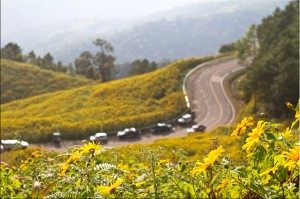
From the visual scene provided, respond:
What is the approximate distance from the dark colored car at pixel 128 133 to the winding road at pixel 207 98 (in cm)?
44

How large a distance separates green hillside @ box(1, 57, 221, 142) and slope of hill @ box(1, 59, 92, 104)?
23.7 feet

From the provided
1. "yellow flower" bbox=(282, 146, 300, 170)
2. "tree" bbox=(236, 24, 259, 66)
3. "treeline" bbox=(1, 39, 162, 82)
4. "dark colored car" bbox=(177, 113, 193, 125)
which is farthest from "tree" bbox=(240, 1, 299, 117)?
"treeline" bbox=(1, 39, 162, 82)

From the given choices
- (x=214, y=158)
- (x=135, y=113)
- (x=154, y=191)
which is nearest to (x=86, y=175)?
(x=154, y=191)

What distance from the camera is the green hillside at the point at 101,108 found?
3052 centimetres

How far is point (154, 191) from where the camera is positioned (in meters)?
3.03

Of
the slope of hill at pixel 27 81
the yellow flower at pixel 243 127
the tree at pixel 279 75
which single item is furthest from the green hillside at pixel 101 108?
the yellow flower at pixel 243 127

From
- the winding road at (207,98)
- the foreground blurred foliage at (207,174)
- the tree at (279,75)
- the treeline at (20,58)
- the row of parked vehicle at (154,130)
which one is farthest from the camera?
the treeline at (20,58)

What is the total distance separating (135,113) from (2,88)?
2463 centimetres

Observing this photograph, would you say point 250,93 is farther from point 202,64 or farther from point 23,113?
point 23,113

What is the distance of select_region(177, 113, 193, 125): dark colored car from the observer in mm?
33478

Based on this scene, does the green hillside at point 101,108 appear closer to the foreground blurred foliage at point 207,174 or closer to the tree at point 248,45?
the tree at point 248,45

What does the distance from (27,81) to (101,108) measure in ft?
74.5

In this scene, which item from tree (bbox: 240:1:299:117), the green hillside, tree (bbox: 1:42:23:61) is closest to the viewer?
tree (bbox: 240:1:299:117)

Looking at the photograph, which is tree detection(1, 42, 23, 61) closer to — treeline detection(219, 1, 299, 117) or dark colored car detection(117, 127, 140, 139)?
dark colored car detection(117, 127, 140, 139)
